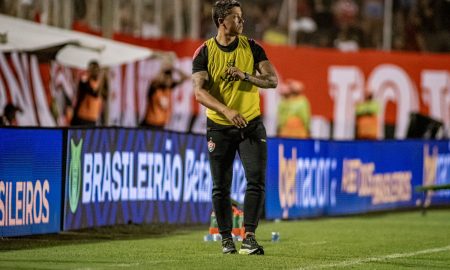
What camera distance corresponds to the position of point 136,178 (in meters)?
13.8

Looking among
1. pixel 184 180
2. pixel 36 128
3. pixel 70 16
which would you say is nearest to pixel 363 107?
pixel 70 16

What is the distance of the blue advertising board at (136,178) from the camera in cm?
1281

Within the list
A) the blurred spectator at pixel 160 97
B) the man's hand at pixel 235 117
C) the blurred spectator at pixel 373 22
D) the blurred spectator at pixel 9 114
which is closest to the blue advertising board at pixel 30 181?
the man's hand at pixel 235 117

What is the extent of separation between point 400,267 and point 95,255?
102 inches

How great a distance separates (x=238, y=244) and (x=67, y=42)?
7539 millimetres

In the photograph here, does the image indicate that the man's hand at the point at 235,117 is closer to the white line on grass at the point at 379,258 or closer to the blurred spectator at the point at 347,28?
the white line on grass at the point at 379,258

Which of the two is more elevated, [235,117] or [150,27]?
[150,27]

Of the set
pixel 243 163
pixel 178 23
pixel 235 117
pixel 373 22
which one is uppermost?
pixel 373 22

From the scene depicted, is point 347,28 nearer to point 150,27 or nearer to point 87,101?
point 150,27

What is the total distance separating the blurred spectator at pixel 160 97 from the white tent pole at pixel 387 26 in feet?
18.2

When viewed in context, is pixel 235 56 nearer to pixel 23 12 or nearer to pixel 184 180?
pixel 184 180

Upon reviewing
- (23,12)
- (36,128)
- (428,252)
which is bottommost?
(428,252)

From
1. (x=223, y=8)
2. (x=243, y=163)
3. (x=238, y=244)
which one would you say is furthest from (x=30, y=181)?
(x=223, y=8)

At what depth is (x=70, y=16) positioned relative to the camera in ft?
66.8
